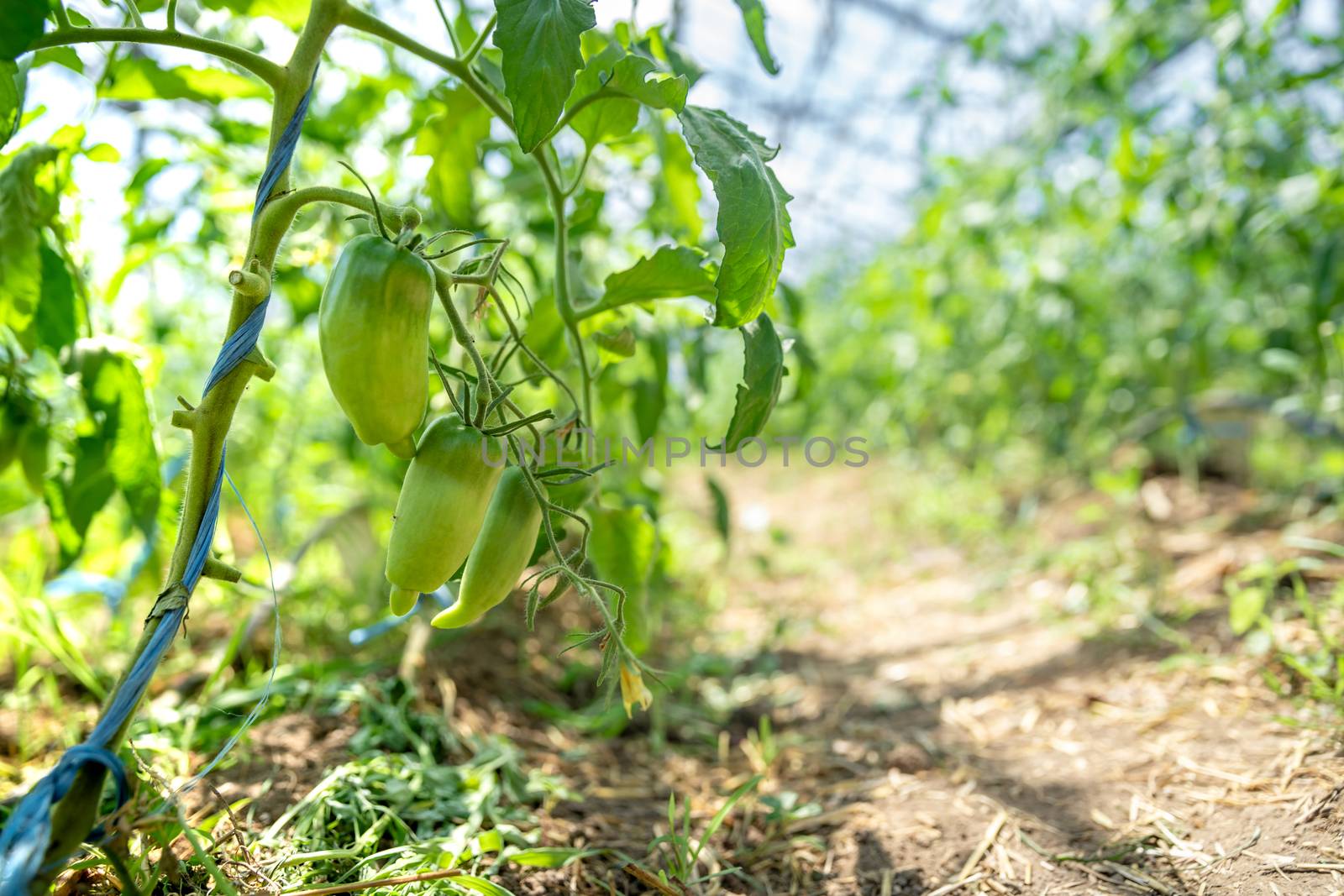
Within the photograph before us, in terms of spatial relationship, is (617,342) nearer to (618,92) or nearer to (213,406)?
(618,92)

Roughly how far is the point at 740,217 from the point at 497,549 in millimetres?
326

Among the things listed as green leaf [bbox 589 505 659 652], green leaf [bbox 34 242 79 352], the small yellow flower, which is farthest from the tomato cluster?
green leaf [bbox 34 242 79 352]

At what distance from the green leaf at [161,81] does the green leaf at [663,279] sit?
1.74 ft

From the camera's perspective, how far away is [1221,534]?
226 cm

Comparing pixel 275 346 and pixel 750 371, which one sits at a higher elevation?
pixel 275 346

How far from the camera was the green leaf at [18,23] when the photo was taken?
22.7 inches

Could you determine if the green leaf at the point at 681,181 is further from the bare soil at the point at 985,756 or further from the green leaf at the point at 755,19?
the bare soil at the point at 985,756

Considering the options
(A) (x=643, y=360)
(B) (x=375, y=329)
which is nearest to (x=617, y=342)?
(B) (x=375, y=329)

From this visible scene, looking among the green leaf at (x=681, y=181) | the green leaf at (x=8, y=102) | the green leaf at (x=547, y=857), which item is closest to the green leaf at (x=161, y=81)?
the green leaf at (x=8, y=102)

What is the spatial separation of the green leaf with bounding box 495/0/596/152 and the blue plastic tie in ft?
0.58

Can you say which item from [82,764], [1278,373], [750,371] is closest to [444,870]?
[82,764]

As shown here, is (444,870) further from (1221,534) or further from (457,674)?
(1221,534)

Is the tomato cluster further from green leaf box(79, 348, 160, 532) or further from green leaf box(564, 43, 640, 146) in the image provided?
green leaf box(79, 348, 160, 532)

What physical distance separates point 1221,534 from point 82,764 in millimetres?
2507
